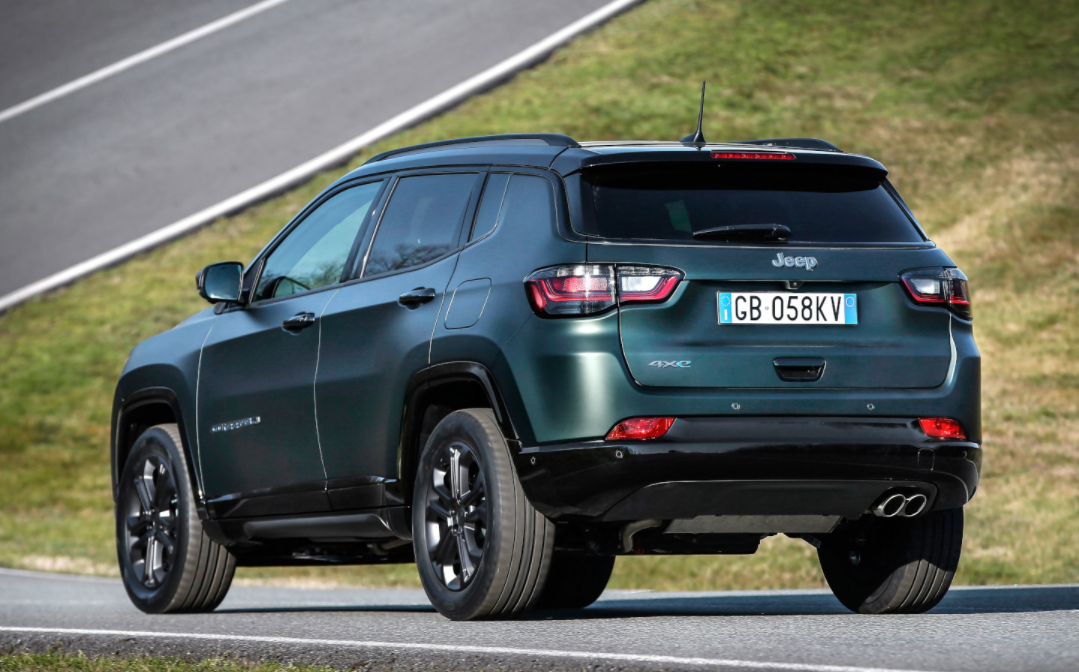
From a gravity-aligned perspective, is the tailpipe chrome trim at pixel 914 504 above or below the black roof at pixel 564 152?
below

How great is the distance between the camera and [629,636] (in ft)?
20.2

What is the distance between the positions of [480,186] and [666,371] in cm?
146

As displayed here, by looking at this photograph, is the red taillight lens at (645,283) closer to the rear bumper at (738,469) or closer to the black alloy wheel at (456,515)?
the rear bumper at (738,469)

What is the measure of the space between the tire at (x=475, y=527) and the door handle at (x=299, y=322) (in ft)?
3.49

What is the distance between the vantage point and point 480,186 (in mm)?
7070

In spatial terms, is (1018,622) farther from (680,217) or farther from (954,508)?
(680,217)

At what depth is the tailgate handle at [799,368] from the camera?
6172 millimetres

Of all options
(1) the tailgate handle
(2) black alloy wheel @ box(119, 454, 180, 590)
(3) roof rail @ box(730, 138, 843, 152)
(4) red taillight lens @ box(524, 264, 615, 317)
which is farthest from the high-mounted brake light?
(2) black alloy wheel @ box(119, 454, 180, 590)

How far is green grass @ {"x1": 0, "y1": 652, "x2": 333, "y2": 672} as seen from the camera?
5699 millimetres

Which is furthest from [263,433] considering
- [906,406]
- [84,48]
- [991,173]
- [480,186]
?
[84,48]

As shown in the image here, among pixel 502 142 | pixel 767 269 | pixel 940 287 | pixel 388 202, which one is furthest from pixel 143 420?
pixel 940 287

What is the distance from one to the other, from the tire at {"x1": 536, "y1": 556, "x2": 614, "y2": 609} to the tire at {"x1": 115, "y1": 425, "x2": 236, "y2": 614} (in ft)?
5.76

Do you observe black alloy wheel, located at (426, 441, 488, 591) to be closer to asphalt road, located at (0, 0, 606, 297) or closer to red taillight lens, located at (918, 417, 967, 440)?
red taillight lens, located at (918, 417, 967, 440)

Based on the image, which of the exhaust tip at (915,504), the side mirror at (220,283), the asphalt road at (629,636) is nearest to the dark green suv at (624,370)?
the exhaust tip at (915,504)
